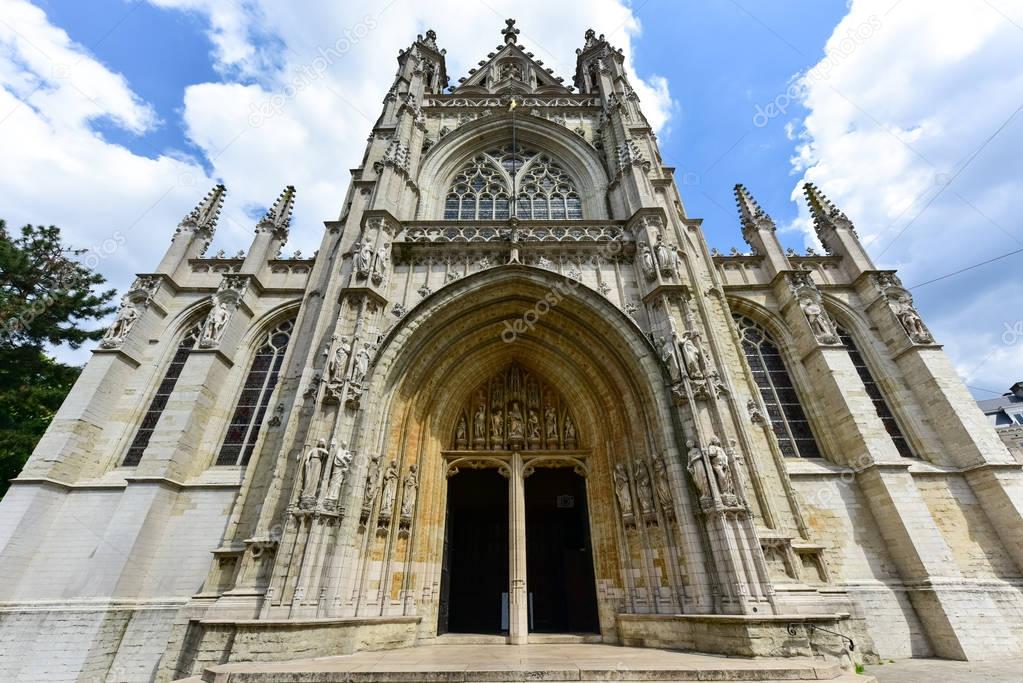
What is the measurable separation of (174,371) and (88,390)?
1766mm

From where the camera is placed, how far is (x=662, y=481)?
8.25 meters

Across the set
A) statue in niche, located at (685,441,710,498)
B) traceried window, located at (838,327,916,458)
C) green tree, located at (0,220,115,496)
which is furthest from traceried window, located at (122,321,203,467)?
traceried window, located at (838,327,916,458)

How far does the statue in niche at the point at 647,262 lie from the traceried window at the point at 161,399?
40.1 ft

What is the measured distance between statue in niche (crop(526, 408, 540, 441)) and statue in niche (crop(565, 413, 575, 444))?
74 cm

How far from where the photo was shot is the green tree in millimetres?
12234

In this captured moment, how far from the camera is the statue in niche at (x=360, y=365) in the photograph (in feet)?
28.4

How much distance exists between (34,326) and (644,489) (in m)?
18.5

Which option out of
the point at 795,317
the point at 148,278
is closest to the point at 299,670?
the point at 148,278

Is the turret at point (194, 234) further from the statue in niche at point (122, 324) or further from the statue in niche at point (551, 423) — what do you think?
the statue in niche at point (551, 423)

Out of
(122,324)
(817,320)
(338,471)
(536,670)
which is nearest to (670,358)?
(817,320)

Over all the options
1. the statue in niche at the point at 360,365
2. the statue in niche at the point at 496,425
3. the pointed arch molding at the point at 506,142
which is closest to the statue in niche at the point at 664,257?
the pointed arch molding at the point at 506,142

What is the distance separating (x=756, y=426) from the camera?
9031 mm

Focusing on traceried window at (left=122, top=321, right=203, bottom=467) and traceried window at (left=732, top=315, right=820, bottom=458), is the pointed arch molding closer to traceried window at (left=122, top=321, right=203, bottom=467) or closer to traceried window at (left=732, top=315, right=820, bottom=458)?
traceried window at (left=732, top=315, right=820, bottom=458)

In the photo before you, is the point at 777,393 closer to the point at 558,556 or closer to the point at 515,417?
the point at 515,417
